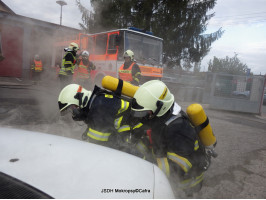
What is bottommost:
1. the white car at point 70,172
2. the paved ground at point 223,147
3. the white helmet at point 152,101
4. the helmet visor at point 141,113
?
the paved ground at point 223,147

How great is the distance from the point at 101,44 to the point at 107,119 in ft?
18.4

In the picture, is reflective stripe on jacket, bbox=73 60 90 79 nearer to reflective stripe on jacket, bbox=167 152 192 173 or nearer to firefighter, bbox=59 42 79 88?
firefighter, bbox=59 42 79 88

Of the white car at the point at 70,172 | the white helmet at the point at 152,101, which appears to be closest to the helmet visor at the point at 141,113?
the white helmet at the point at 152,101

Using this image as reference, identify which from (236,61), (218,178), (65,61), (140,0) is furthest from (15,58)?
(236,61)

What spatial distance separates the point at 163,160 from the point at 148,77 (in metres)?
5.29

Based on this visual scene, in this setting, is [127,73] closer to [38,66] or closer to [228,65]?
[38,66]

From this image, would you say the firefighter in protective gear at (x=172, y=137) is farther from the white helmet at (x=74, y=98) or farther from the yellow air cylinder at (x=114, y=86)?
the white helmet at (x=74, y=98)

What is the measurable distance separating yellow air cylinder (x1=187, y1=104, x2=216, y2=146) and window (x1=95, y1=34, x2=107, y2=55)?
Answer: 5.57 meters

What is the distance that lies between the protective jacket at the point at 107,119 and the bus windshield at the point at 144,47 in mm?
4544

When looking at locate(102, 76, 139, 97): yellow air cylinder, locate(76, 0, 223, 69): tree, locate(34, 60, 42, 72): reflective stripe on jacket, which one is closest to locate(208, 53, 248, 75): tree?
locate(76, 0, 223, 69): tree

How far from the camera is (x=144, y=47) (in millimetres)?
6992

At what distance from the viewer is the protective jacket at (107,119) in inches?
82.7

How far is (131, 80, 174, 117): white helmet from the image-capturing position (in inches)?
76.0

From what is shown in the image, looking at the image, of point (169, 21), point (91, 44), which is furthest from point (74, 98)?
point (169, 21)
